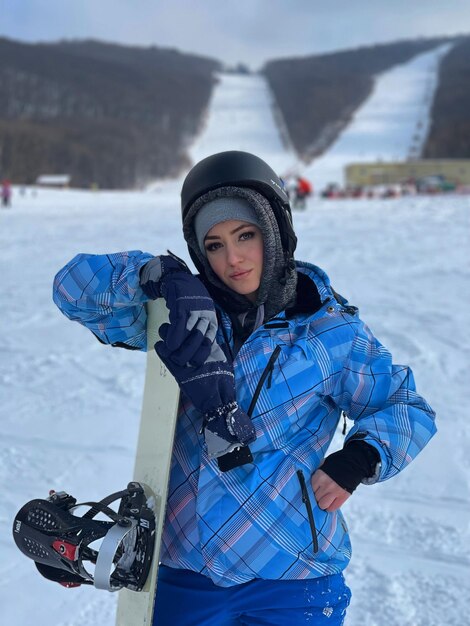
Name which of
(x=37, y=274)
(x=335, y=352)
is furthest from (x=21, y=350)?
(x=335, y=352)

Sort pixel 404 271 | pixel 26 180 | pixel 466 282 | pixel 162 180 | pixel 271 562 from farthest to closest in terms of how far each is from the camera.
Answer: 1. pixel 162 180
2. pixel 26 180
3. pixel 404 271
4. pixel 466 282
5. pixel 271 562

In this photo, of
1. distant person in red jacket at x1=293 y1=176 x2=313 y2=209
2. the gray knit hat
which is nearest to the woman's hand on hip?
the gray knit hat

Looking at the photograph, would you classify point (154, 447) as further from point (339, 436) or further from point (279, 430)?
point (339, 436)

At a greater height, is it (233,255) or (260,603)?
(233,255)

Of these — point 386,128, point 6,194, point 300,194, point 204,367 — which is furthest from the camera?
point 386,128

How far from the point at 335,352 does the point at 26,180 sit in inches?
1639

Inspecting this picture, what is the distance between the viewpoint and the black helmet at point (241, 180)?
4.83 feet

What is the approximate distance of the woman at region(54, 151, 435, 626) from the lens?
129 cm

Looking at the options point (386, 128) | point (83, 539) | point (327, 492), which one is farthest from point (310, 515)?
point (386, 128)

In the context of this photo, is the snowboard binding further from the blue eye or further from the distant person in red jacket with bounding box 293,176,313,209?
the distant person in red jacket with bounding box 293,176,313,209

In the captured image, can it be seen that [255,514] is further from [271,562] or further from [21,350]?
[21,350]

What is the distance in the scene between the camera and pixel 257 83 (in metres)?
97.8

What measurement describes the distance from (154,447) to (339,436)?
1911mm

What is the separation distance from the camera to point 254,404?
133 centimetres
